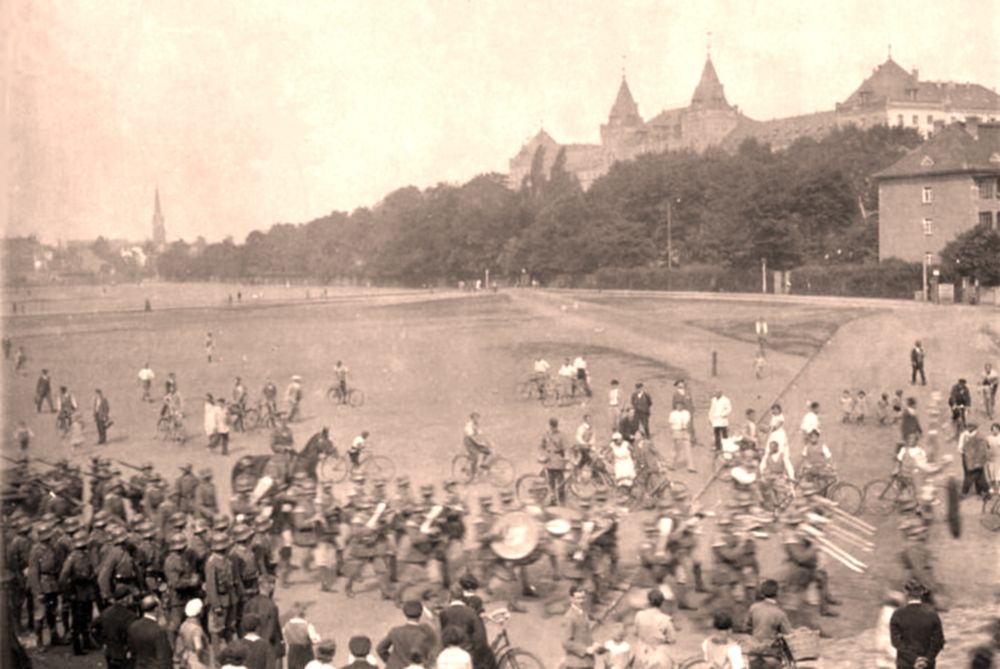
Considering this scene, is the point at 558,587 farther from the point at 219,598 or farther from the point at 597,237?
the point at 597,237

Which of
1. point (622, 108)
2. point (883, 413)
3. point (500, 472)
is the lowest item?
point (500, 472)

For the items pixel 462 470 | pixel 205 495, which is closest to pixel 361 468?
pixel 462 470

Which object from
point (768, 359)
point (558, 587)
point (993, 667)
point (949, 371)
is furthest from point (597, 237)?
point (993, 667)

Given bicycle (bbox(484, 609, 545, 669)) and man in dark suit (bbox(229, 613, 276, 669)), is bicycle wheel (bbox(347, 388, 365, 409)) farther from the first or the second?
man in dark suit (bbox(229, 613, 276, 669))

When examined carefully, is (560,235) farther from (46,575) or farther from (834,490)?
(46,575)

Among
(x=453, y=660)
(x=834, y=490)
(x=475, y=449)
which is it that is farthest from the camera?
(x=475, y=449)

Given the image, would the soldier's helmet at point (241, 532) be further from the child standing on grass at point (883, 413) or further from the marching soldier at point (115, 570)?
the child standing on grass at point (883, 413)

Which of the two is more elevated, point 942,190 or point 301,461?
point 942,190

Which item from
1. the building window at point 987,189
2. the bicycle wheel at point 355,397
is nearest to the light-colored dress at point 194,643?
the bicycle wheel at point 355,397

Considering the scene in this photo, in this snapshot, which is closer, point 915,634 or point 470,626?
point 915,634
